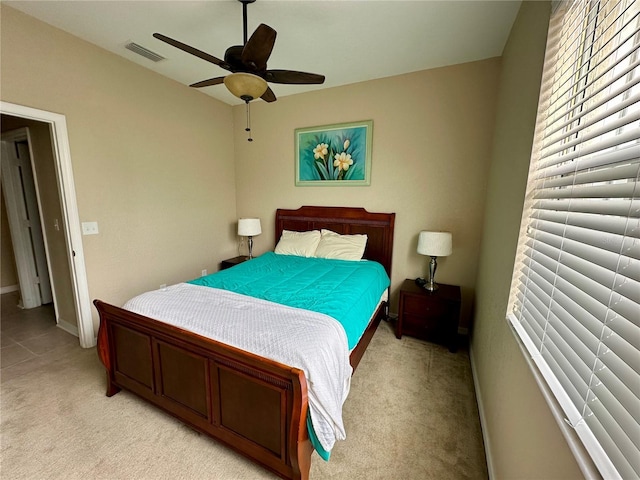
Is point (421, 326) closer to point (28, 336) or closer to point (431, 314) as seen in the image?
point (431, 314)

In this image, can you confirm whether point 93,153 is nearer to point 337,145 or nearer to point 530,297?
point 337,145

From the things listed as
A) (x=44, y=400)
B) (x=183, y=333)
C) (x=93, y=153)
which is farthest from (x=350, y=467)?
(x=93, y=153)

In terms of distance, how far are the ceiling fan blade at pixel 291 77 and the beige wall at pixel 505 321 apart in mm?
1297

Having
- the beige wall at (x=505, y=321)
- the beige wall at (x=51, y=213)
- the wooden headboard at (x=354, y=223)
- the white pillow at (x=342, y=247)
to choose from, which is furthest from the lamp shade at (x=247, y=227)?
the beige wall at (x=505, y=321)

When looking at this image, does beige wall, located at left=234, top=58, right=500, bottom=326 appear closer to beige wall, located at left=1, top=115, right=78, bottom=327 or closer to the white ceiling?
the white ceiling

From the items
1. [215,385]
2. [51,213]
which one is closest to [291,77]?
[215,385]

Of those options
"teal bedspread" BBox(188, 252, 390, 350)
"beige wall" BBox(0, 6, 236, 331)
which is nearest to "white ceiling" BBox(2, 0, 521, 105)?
"beige wall" BBox(0, 6, 236, 331)

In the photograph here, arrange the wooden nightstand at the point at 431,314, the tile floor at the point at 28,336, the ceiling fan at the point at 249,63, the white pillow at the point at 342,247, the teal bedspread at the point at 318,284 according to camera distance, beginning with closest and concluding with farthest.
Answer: the ceiling fan at the point at 249,63 < the teal bedspread at the point at 318,284 < the tile floor at the point at 28,336 < the wooden nightstand at the point at 431,314 < the white pillow at the point at 342,247

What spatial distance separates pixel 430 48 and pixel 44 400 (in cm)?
423

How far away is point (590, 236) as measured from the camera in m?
0.79

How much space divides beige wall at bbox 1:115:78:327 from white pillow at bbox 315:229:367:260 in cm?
268

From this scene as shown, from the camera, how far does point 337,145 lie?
333 cm

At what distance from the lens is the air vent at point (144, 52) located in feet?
8.00

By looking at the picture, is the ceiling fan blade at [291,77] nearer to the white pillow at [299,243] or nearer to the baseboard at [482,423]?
the white pillow at [299,243]
